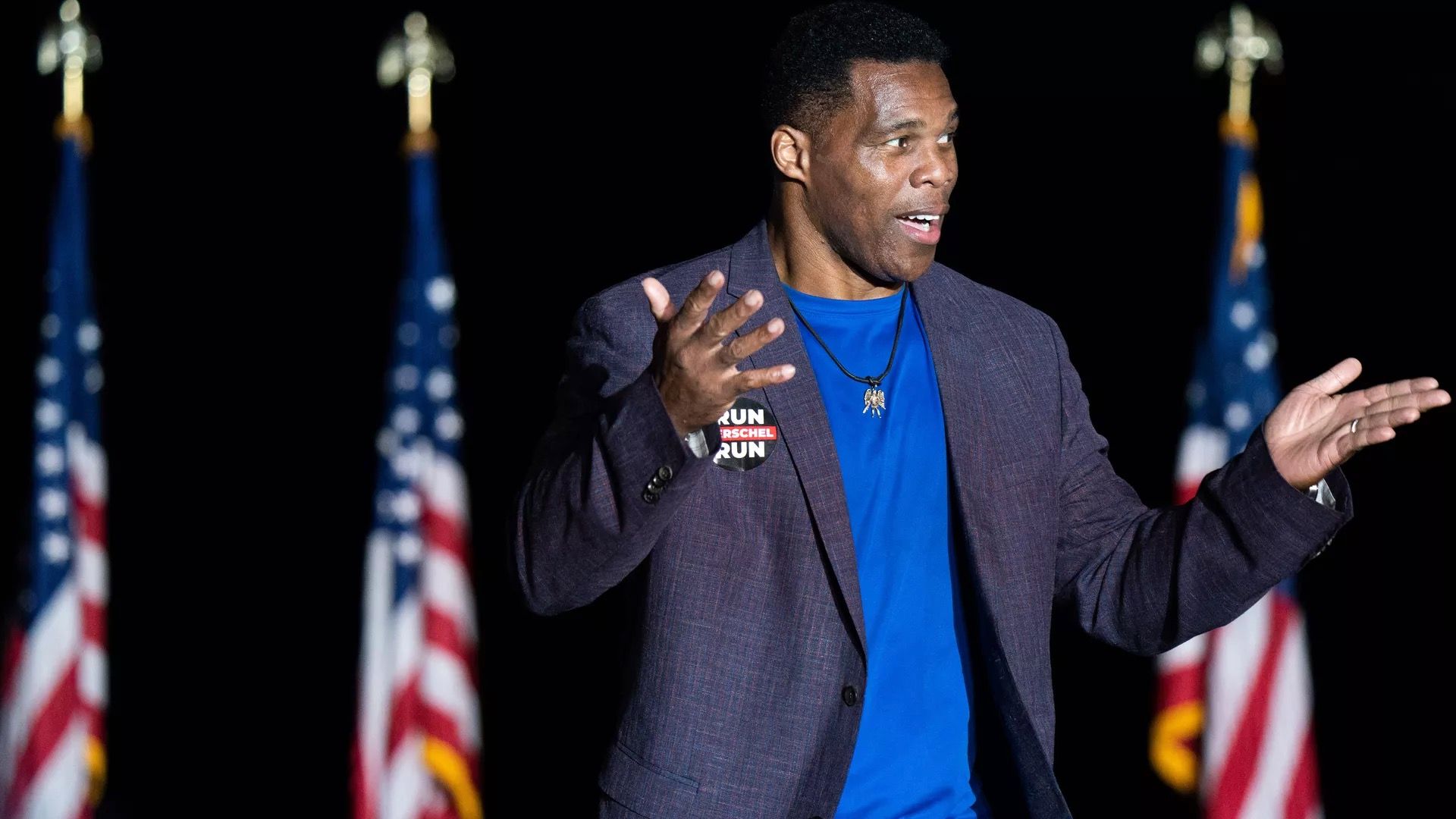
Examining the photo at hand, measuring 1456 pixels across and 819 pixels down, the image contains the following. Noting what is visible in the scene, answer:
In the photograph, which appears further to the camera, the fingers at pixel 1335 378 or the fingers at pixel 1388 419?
the fingers at pixel 1335 378

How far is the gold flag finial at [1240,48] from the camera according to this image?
435 cm

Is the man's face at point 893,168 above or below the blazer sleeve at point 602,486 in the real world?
above

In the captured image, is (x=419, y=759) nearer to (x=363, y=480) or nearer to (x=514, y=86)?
(x=363, y=480)

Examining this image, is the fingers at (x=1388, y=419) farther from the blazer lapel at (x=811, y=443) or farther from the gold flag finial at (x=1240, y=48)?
the gold flag finial at (x=1240, y=48)

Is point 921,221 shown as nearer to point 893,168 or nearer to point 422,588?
point 893,168

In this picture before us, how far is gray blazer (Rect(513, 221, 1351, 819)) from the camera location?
1.70m

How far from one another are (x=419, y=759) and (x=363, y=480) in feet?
3.01

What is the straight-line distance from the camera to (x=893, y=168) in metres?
1.98

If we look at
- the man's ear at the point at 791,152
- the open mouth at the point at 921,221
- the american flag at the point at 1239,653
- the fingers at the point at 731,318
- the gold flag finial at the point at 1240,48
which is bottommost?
the american flag at the point at 1239,653

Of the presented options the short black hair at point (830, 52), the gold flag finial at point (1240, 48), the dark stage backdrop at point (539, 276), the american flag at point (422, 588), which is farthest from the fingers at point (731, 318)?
the american flag at point (422, 588)

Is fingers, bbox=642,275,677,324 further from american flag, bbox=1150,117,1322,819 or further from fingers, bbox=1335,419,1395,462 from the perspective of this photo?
american flag, bbox=1150,117,1322,819

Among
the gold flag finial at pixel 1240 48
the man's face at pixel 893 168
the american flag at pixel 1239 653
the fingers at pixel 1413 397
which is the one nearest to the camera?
the fingers at pixel 1413 397

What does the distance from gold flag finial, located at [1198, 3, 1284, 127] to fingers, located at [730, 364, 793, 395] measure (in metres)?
3.19

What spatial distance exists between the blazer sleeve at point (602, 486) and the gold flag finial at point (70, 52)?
317cm
